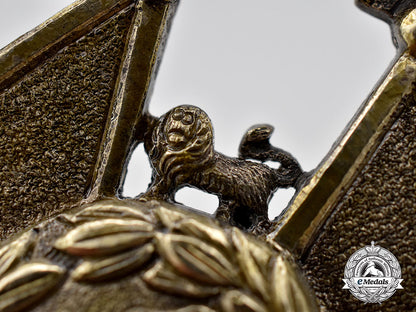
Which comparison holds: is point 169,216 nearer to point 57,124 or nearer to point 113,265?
point 113,265

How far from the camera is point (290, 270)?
884mm

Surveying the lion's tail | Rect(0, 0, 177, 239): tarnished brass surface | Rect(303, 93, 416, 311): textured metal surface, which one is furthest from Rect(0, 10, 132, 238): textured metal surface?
Rect(303, 93, 416, 311): textured metal surface

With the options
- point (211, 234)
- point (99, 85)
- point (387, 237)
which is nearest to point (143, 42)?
point (99, 85)

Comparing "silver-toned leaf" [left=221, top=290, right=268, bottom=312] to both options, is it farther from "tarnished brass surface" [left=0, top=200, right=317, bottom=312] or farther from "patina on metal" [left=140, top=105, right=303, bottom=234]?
"patina on metal" [left=140, top=105, right=303, bottom=234]

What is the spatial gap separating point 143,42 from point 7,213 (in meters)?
0.33

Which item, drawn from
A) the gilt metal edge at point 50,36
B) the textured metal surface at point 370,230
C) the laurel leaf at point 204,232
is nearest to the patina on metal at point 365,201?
the textured metal surface at point 370,230

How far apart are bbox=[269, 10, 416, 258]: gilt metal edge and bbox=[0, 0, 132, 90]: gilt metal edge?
0.39 m

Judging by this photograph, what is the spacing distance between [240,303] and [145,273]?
132 millimetres

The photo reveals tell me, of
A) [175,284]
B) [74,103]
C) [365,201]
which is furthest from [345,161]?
[74,103]

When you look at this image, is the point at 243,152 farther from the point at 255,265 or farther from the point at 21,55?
the point at 21,55

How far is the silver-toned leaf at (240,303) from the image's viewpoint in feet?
2.75

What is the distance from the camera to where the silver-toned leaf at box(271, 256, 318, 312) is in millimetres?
846

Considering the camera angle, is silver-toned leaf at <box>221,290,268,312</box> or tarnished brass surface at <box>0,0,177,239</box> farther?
tarnished brass surface at <box>0,0,177,239</box>

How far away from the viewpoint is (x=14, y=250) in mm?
873
